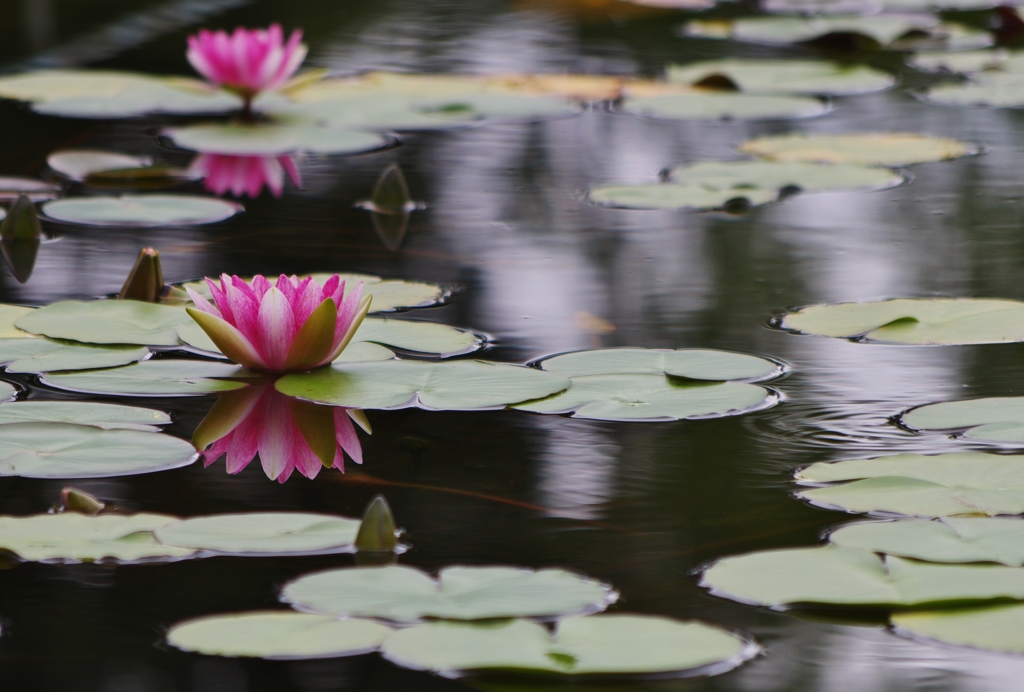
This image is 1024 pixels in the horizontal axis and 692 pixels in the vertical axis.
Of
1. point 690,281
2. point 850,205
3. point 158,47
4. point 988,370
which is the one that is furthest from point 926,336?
point 158,47

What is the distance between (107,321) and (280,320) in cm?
37

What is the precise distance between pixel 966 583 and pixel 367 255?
150 centimetres

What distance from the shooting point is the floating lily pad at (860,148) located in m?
3.27

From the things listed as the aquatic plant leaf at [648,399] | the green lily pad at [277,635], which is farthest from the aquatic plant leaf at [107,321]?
the green lily pad at [277,635]

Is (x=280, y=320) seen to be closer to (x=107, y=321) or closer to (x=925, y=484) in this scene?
(x=107, y=321)

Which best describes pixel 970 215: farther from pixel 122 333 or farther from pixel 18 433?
pixel 18 433

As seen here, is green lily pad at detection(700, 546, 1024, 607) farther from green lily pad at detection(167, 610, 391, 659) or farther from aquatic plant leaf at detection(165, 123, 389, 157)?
aquatic plant leaf at detection(165, 123, 389, 157)

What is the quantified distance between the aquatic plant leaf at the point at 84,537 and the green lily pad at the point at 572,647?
0.33m

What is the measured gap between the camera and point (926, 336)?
6.86 feet

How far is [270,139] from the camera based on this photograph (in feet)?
11.5

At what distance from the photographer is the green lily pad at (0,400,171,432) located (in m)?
1.70

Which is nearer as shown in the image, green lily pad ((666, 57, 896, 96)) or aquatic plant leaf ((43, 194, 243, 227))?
aquatic plant leaf ((43, 194, 243, 227))

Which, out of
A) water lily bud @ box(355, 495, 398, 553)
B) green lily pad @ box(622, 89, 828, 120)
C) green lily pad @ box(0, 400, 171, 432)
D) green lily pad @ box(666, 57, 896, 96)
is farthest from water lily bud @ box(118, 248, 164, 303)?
green lily pad @ box(666, 57, 896, 96)

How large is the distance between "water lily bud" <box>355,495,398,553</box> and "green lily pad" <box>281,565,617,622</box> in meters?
0.06
